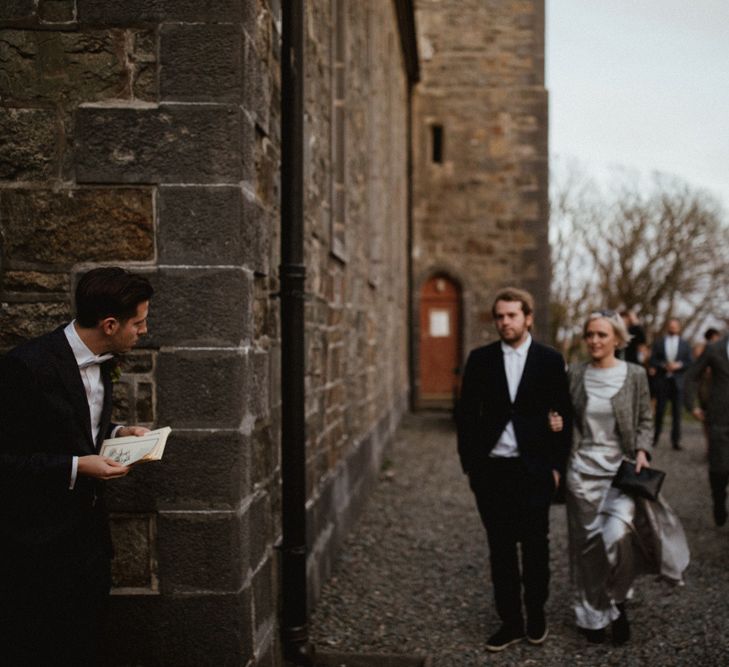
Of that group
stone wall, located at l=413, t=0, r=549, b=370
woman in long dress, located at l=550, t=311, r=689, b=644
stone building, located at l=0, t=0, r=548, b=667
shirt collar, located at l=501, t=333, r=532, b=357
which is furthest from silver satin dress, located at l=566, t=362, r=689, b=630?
stone wall, located at l=413, t=0, r=549, b=370

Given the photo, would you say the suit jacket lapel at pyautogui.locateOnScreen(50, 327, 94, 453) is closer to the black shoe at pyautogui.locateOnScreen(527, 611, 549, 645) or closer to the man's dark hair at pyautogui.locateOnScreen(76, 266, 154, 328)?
the man's dark hair at pyautogui.locateOnScreen(76, 266, 154, 328)

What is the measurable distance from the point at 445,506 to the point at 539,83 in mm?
13495

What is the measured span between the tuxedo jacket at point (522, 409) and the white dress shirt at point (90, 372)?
8.44 feet

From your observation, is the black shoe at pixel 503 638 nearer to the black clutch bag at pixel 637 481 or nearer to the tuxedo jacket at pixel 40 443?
the black clutch bag at pixel 637 481

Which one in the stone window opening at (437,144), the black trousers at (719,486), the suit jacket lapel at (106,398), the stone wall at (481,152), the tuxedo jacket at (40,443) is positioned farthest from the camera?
the stone window opening at (437,144)

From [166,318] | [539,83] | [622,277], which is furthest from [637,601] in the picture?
[622,277]

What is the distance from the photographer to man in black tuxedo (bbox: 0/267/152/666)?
8.65 feet

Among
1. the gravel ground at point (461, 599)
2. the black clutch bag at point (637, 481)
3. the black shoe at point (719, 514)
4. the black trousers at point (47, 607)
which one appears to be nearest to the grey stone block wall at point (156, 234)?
the black trousers at point (47, 607)

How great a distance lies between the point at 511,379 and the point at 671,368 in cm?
917

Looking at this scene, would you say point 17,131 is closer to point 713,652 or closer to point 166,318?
point 166,318

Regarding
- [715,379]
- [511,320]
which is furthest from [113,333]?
[715,379]

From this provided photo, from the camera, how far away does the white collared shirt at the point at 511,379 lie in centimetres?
494

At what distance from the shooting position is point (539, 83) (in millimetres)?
19984

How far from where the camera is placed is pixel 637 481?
491cm
